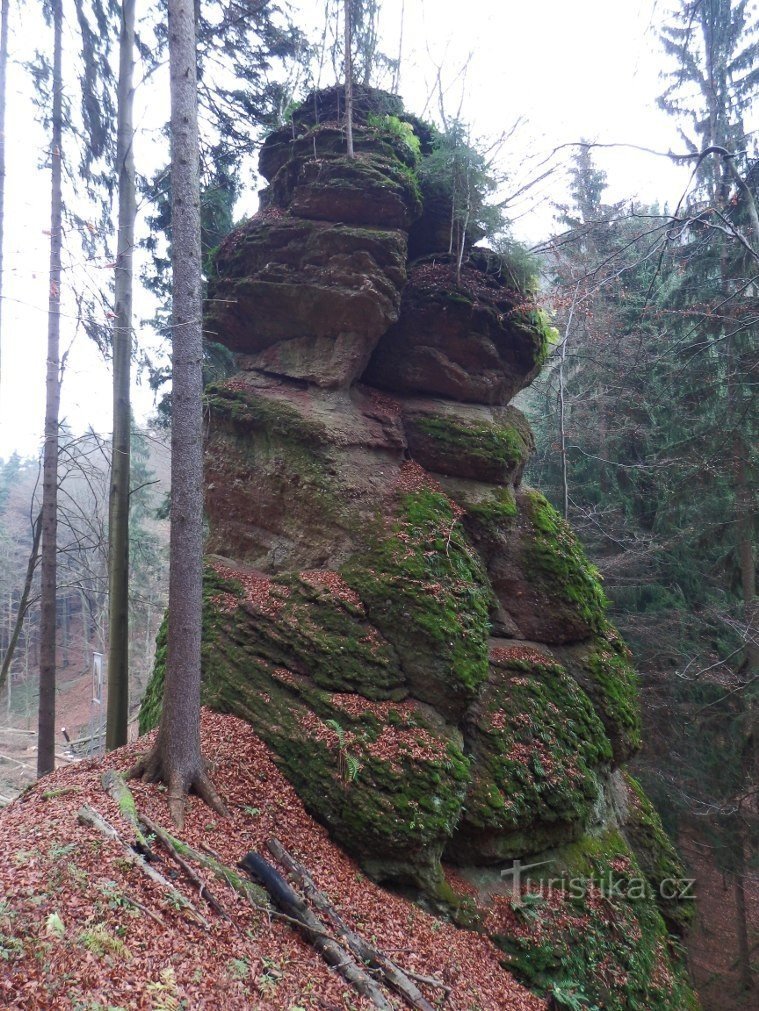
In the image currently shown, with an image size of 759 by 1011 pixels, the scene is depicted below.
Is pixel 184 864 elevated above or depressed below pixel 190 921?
above

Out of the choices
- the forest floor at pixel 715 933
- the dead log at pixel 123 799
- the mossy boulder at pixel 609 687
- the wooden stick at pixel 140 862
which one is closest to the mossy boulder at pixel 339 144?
the mossy boulder at pixel 609 687

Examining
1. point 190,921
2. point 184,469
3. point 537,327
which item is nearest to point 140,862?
point 190,921

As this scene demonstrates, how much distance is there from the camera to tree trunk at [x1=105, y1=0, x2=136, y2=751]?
861cm

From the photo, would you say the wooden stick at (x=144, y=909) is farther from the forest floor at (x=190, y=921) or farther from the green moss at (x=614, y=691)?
the green moss at (x=614, y=691)

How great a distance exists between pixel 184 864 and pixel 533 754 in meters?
4.81

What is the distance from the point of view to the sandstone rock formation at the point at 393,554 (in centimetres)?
682

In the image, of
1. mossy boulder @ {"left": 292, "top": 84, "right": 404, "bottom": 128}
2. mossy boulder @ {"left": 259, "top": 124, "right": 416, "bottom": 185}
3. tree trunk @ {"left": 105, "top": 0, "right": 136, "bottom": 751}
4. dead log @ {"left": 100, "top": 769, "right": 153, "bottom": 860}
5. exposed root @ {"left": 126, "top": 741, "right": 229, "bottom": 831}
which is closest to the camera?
dead log @ {"left": 100, "top": 769, "right": 153, "bottom": 860}

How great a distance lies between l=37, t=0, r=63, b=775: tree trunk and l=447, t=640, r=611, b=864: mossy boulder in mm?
6874

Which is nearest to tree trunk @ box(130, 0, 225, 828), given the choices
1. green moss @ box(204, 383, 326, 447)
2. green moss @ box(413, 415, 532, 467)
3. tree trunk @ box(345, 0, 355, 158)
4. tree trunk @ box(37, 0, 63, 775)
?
green moss @ box(204, 383, 326, 447)

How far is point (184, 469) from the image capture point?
228 inches

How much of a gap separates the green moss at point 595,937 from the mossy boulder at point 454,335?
7641 millimetres

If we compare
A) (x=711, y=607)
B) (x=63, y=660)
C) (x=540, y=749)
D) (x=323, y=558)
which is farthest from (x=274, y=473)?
(x=63, y=660)

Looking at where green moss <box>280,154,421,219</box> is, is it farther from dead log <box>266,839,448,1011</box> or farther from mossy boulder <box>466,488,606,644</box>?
dead log <box>266,839,448,1011</box>

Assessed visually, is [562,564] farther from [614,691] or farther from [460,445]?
[460,445]
